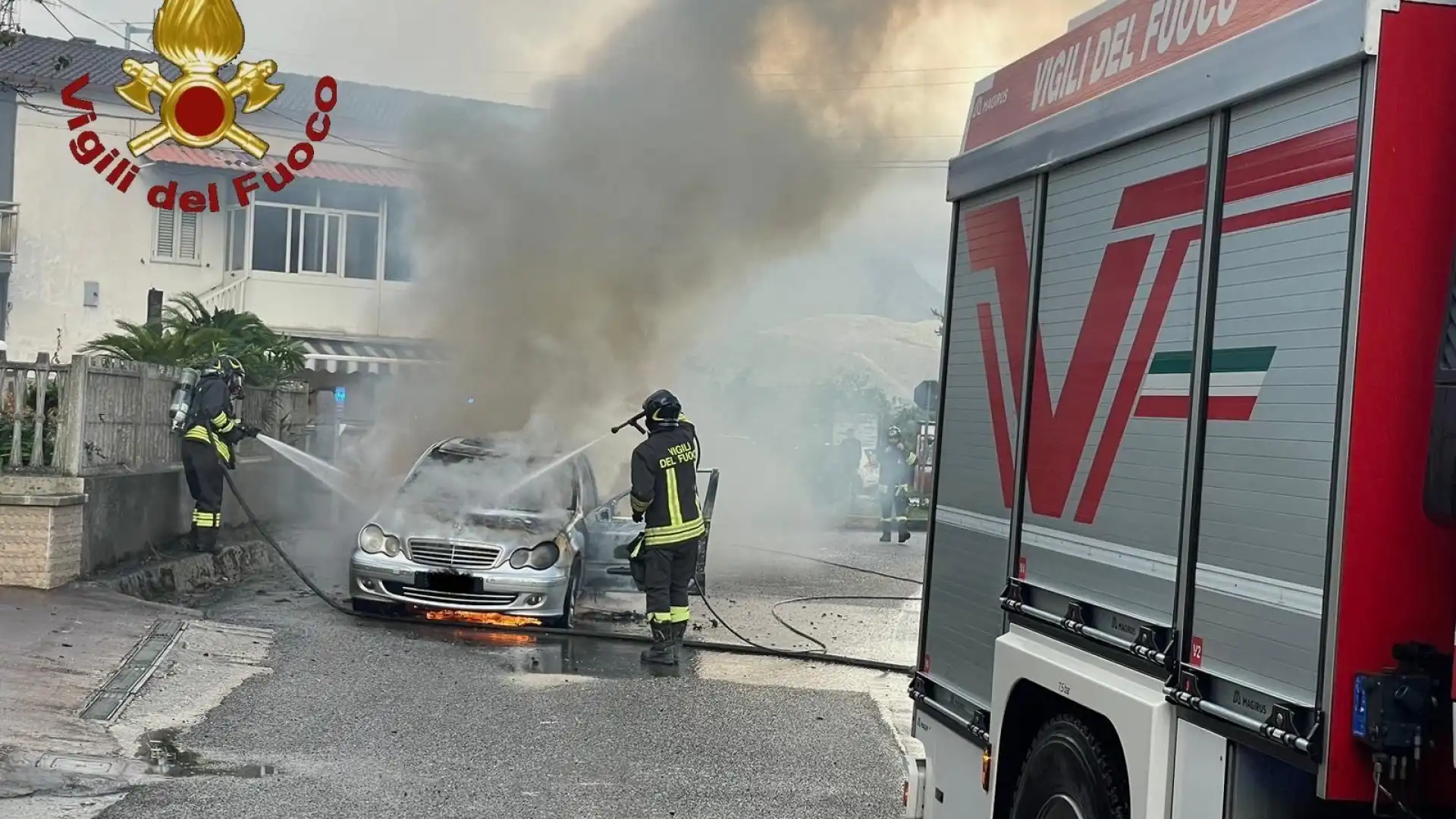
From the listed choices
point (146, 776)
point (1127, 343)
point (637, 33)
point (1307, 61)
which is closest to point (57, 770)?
point (146, 776)

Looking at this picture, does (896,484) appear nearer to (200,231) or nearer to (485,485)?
(485,485)

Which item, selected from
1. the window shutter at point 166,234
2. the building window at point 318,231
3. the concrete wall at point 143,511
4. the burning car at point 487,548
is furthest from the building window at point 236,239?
the burning car at point 487,548

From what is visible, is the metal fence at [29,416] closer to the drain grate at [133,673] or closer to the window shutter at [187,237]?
the drain grate at [133,673]

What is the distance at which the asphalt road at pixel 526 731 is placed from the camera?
6.33 m

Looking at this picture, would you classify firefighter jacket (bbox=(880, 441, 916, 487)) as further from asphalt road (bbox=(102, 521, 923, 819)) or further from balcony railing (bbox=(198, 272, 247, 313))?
balcony railing (bbox=(198, 272, 247, 313))

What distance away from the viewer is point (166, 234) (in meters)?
30.1

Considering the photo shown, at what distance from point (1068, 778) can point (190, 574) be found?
35.7ft

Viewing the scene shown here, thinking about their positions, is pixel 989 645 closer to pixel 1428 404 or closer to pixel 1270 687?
pixel 1270 687

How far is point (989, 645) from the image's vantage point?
15.2 ft

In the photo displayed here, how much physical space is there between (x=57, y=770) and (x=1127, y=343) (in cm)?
500

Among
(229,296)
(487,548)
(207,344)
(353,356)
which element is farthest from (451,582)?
Answer: (229,296)

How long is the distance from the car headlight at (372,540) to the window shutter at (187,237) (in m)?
21.2

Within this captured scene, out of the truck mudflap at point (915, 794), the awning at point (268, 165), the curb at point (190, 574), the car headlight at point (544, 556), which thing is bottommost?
the curb at point (190, 574)

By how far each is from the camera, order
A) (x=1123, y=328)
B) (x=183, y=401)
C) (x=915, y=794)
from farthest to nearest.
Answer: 1. (x=183, y=401)
2. (x=915, y=794)
3. (x=1123, y=328)
